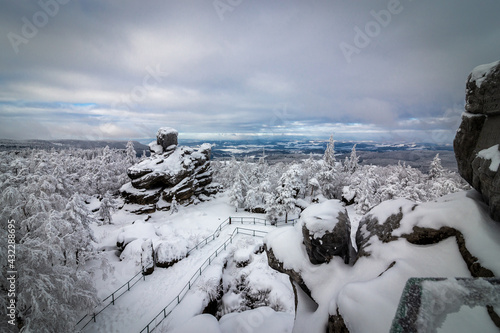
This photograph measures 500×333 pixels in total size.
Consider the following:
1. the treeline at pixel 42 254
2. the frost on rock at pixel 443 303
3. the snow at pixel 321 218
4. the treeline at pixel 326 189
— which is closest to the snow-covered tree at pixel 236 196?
the treeline at pixel 326 189

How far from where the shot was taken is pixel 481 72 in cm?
546

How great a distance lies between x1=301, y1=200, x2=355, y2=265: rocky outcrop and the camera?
800 cm

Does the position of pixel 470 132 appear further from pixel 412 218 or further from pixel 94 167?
pixel 94 167

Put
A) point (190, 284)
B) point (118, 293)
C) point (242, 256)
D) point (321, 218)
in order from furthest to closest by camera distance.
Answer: point (242, 256) → point (190, 284) → point (118, 293) → point (321, 218)

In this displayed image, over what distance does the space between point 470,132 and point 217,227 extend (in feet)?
78.0

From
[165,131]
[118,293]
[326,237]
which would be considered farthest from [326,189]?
[165,131]

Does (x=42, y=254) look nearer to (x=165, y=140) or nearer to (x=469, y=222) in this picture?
(x=469, y=222)

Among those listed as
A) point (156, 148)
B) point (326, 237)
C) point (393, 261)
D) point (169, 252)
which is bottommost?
point (169, 252)

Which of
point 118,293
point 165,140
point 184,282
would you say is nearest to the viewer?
point 118,293

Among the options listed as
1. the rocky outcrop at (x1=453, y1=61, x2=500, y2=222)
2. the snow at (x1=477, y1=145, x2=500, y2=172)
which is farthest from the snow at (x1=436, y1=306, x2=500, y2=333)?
the snow at (x1=477, y1=145, x2=500, y2=172)

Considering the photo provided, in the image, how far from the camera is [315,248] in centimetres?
823

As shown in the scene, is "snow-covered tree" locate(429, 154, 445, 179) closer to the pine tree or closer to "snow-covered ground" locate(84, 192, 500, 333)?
the pine tree

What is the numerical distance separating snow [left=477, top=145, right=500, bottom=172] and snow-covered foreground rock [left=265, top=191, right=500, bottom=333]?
1397 mm

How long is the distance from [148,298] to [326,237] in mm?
13513
